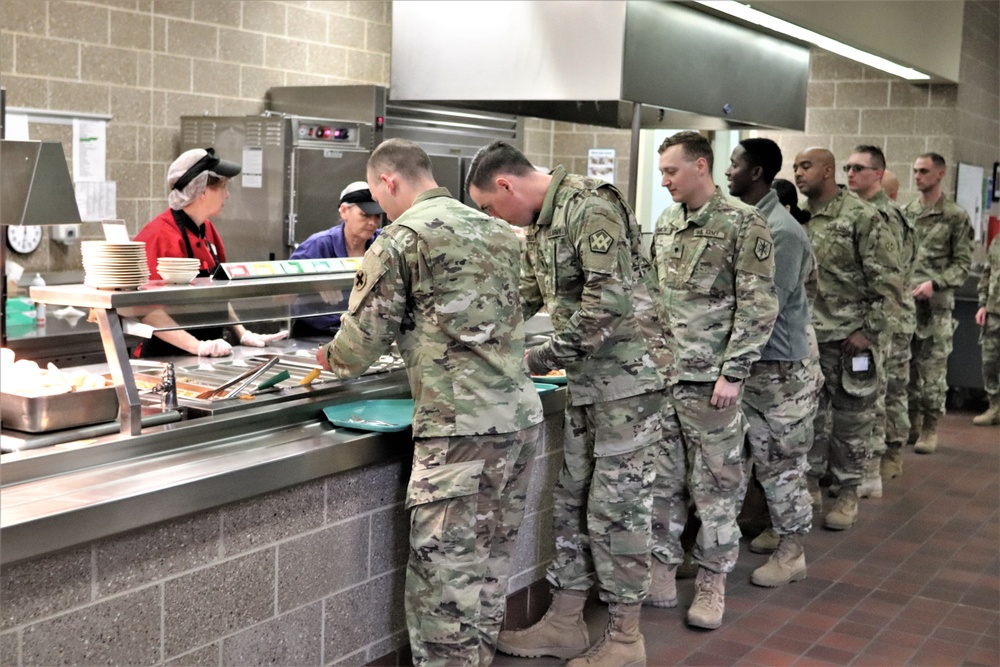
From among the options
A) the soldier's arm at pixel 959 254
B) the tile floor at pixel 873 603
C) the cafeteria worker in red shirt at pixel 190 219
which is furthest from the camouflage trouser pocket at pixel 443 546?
the soldier's arm at pixel 959 254

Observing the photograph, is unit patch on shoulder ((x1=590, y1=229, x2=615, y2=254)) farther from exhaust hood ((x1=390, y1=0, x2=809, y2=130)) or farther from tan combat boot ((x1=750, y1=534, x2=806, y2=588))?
tan combat boot ((x1=750, y1=534, x2=806, y2=588))

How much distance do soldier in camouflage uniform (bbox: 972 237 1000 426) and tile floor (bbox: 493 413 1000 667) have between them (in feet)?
6.60

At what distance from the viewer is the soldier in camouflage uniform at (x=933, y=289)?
734cm

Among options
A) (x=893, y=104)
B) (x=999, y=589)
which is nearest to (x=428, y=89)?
(x=999, y=589)

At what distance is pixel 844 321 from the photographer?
5480 mm

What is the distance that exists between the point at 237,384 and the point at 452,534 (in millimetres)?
828

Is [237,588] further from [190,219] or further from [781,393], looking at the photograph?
[781,393]

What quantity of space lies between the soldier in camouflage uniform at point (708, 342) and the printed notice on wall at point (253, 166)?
3.12 m

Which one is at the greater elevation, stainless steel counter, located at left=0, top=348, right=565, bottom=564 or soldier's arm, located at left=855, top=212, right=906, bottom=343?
soldier's arm, located at left=855, top=212, right=906, bottom=343

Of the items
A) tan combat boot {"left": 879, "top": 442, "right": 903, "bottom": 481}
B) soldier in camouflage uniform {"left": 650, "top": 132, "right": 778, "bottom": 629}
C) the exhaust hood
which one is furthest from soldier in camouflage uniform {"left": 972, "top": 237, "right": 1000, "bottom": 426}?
soldier in camouflage uniform {"left": 650, "top": 132, "right": 778, "bottom": 629}

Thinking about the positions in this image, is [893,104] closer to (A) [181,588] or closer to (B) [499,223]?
(B) [499,223]

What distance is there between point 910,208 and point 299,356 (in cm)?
543

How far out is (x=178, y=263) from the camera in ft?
9.92

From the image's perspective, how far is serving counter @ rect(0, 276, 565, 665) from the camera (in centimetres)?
234
